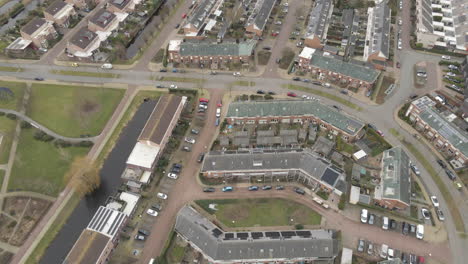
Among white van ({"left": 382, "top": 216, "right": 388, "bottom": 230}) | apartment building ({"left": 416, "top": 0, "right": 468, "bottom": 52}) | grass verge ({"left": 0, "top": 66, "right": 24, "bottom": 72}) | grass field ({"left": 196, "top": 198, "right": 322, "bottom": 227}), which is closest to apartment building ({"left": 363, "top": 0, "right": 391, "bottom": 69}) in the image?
apartment building ({"left": 416, "top": 0, "right": 468, "bottom": 52})

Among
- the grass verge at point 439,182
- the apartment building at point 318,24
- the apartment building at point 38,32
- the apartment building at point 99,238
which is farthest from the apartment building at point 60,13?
the grass verge at point 439,182

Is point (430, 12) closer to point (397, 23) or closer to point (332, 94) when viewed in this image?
point (397, 23)

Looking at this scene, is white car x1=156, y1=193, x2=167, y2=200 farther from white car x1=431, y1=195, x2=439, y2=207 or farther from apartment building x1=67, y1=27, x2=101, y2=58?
white car x1=431, y1=195, x2=439, y2=207

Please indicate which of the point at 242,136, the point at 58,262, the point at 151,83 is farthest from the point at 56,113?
the point at 242,136

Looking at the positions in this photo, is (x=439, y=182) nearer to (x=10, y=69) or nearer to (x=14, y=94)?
(x=14, y=94)

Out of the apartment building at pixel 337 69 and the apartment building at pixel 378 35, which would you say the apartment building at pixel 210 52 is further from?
the apartment building at pixel 378 35

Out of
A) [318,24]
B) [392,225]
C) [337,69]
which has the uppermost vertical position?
[318,24]

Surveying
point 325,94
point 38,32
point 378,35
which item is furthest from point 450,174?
point 38,32
